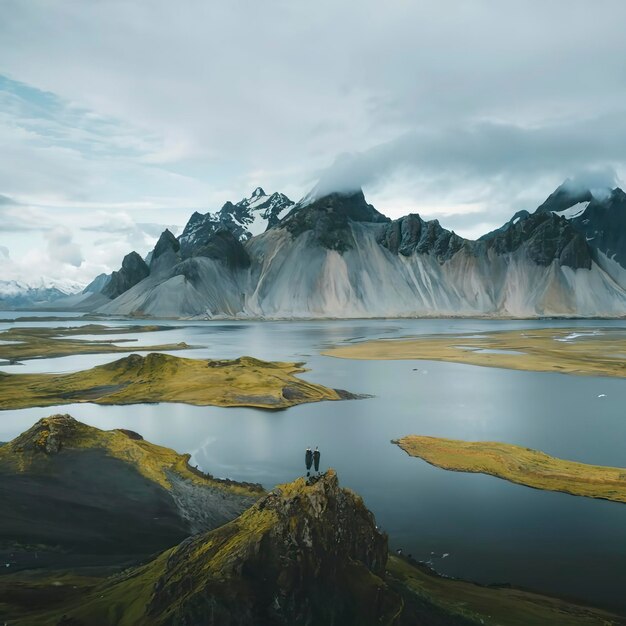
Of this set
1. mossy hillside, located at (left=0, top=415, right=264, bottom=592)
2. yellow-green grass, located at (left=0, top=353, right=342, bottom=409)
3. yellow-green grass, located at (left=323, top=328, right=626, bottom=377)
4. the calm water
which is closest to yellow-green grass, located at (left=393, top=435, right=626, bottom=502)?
the calm water

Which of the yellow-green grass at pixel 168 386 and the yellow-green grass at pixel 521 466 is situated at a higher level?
the yellow-green grass at pixel 168 386

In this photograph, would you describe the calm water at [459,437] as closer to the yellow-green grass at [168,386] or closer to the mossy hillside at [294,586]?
the yellow-green grass at [168,386]

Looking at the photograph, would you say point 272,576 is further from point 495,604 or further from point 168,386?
point 168,386

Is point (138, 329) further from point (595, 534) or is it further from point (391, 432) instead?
point (595, 534)

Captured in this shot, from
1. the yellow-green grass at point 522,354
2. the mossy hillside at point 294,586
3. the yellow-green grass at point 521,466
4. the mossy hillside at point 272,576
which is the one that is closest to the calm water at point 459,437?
the yellow-green grass at point 521,466

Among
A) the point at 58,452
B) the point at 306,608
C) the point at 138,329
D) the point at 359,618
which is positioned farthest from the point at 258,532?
the point at 138,329

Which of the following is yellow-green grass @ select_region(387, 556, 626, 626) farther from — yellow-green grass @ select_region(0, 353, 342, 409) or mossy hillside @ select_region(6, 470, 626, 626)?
yellow-green grass @ select_region(0, 353, 342, 409)
